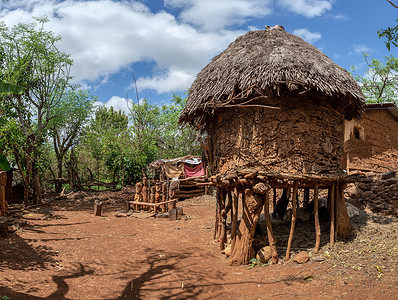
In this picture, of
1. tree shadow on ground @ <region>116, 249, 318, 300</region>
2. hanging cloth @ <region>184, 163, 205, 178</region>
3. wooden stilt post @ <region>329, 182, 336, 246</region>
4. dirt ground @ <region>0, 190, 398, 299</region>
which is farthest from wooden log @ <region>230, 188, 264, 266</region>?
hanging cloth @ <region>184, 163, 205, 178</region>

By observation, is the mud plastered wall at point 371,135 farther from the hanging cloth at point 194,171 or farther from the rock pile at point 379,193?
the hanging cloth at point 194,171

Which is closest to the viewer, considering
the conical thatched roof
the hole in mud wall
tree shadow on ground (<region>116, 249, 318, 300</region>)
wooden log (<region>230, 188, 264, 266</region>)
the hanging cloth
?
tree shadow on ground (<region>116, 249, 318, 300</region>)

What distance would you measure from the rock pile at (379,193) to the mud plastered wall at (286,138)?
11.6 feet

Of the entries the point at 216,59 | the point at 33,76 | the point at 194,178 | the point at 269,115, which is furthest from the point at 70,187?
the point at 269,115

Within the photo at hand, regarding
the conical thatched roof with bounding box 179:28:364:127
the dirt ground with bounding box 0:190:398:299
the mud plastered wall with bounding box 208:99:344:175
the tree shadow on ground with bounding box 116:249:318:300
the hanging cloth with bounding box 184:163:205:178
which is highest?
the conical thatched roof with bounding box 179:28:364:127

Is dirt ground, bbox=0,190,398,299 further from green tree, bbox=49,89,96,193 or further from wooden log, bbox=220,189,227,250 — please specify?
green tree, bbox=49,89,96,193

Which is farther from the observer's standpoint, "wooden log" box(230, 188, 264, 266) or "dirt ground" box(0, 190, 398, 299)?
"wooden log" box(230, 188, 264, 266)

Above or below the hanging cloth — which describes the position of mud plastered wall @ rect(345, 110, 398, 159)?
above

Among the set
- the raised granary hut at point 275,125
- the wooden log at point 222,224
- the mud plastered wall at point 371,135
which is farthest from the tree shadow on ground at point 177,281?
the mud plastered wall at point 371,135

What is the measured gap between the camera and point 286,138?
21.5 feet

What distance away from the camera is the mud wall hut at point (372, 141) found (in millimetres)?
11664

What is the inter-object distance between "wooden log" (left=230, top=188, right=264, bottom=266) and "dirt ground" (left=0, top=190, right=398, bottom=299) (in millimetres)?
220

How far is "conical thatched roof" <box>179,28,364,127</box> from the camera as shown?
6504 millimetres

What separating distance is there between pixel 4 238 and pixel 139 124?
15.0 meters
